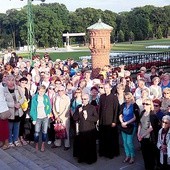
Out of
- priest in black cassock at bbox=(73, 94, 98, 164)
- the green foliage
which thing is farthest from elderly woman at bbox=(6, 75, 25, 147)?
the green foliage

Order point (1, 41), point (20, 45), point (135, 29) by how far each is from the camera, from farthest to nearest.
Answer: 1. point (135, 29)
2. point (20, 45)
3. point (1, 41)

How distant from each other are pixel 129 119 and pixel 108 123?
0.65m

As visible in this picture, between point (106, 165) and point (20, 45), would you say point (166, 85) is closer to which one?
point (106, 165)

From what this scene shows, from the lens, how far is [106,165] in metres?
7.09

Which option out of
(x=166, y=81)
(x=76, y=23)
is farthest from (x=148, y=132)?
(x=76, y=23)

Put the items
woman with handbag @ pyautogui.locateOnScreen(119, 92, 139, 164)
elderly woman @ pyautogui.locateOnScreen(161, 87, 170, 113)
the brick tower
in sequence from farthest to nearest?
the brick tower < woman with handbag @ pyautogui.locateOnScreen(119, 92, 139, 164) < elderly woman @ pyautogui.locateOnScreen(161, 87, 170, 113)

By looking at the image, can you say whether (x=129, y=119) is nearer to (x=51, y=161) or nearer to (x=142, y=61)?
(x=51, y=161)

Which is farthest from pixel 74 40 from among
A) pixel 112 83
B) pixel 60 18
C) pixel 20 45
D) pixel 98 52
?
pixel 112 83

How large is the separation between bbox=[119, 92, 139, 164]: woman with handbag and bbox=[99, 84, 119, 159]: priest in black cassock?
0.34m

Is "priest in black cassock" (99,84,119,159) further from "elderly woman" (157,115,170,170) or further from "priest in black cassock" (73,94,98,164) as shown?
"elderly woman" (157,115,170,170)

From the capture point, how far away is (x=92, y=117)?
23.5 ft

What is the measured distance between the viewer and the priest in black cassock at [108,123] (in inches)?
290

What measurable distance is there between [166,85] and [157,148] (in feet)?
8.26

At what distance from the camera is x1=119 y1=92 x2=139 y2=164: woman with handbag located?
6844 millimetres
